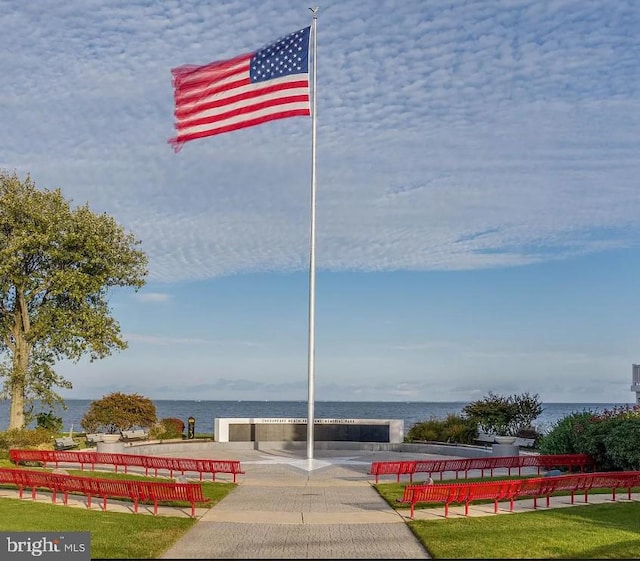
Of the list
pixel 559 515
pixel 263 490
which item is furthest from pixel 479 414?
pixel 559 515

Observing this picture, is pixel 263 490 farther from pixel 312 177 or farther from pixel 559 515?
pixel 312 177

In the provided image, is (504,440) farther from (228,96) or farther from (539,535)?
(228,96)

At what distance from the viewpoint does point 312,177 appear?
27.5m

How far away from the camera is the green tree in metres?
33.1

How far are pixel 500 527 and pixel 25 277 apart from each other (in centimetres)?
2548

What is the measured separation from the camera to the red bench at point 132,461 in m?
22.5

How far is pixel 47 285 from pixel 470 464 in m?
20.9

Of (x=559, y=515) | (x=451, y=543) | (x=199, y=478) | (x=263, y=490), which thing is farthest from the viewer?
(x=199, y=478)

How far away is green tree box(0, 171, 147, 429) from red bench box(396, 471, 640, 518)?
841 inches

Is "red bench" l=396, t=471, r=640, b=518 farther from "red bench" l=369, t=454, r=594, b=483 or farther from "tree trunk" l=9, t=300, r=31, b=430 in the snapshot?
"tree trunk" l=9, t=300, r=31, b=430

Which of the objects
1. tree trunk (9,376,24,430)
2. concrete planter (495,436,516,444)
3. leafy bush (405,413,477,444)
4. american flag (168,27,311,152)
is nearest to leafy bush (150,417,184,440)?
tree trunk (9,376,24,430)

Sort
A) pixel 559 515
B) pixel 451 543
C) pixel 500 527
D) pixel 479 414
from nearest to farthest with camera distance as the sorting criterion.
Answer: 1. pixel 451 543
2. pixel 500 527
3. pixel 559 515
4. pixel 479 414

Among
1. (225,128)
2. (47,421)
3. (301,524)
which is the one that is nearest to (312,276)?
(225,128)

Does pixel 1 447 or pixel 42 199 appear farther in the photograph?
pixel 42 199
